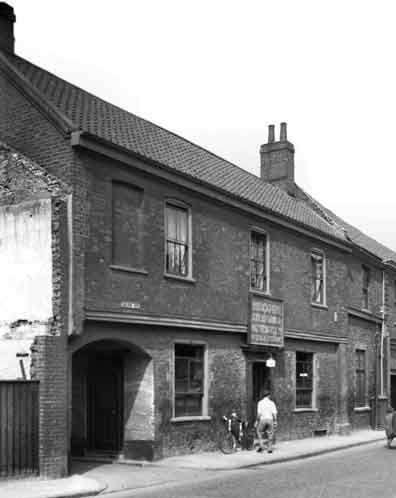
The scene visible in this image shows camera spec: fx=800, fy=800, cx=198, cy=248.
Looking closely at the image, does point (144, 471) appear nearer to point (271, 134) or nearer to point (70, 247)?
point (70, 247)

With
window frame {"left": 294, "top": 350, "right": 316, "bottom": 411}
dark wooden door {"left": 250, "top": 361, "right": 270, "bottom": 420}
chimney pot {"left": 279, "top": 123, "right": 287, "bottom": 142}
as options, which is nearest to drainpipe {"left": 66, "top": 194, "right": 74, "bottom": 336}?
dark wooden door {"left": 250, "top": 361, "right": 270, "bottom": 420}

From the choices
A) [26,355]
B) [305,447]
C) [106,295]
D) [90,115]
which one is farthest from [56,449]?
[305,447]

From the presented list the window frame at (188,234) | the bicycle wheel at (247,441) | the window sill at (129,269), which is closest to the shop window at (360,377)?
the bicycle wheel at (247,441)

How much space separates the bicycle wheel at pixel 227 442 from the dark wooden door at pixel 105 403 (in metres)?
3.25

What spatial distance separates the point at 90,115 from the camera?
744 inches

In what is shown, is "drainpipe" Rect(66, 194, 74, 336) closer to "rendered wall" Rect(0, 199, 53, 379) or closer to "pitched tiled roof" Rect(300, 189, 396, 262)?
"rendered wall" Rect(0, 199, 53, 379)

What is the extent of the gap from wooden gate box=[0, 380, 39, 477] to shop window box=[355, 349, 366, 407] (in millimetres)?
17124

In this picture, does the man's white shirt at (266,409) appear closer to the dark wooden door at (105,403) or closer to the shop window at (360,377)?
the dark wooden door at (105,403)

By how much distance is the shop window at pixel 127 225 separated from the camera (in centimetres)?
1747

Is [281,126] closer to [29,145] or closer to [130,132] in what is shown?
[130,132]

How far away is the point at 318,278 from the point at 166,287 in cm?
955

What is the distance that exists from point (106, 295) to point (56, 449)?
3404 mm

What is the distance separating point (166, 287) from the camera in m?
18.9

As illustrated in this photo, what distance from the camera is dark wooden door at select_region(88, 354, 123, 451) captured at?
18625 mm
